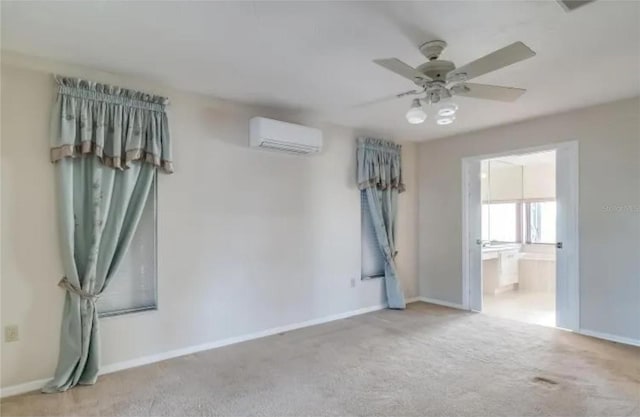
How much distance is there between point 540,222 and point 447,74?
5.68m

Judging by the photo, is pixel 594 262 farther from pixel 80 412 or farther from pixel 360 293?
pixel 80 412

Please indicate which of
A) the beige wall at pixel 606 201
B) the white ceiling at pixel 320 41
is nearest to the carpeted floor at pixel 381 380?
the beige wall at pixel 606 201

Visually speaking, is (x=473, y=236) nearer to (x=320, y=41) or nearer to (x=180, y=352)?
(x=320, y=41)

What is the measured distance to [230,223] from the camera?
381cm

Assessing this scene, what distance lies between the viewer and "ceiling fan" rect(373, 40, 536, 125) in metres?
2.10

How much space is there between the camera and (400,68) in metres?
2.22

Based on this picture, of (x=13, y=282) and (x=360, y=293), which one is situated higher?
(x=13, y=282)

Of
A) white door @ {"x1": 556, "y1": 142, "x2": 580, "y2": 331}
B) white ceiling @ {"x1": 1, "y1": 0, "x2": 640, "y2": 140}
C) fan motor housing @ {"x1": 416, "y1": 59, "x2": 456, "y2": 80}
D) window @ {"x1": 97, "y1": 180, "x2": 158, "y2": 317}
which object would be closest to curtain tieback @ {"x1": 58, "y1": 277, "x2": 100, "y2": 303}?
window @ {"x1": 97, "y1": 180, "x2": 158, "y2": 317}

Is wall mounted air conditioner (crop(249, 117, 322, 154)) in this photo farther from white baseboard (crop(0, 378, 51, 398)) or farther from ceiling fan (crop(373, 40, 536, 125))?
white baseboard (crop(0, 378, 51, 398))

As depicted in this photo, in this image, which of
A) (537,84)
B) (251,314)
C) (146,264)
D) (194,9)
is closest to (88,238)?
(146,264)

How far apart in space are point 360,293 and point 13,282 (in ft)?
11.8

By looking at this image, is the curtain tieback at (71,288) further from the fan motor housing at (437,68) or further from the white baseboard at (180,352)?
the fan motor housing at (437,68)

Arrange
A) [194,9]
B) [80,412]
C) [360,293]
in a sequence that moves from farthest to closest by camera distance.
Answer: [360,293], [80,412], [194,9]

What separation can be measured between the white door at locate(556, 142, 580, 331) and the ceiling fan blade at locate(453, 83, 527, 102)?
6.92ft
